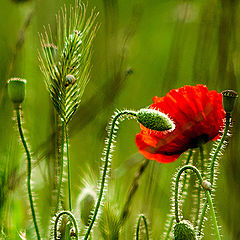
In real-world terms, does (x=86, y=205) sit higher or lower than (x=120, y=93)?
lower

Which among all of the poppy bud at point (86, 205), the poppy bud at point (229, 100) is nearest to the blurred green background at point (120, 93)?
the poppy bud at point (86, 205)

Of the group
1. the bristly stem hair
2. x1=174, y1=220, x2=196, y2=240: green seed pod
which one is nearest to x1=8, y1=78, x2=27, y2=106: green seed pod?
the bristly stem hair

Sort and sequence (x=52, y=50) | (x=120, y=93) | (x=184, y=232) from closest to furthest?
(x=184, y=232) < (x=52, y=50) < (x=120, y=93)

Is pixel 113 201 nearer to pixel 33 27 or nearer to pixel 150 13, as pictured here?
pixel 33 27

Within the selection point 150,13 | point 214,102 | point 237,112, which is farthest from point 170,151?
point 150,13

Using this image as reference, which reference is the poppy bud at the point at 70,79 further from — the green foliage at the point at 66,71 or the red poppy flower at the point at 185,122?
the red poppy flower at the point at 185,122

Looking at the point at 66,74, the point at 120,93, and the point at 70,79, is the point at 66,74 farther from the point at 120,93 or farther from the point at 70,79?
the point at 120,93

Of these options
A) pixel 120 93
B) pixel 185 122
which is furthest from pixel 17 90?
pixel 120 93
